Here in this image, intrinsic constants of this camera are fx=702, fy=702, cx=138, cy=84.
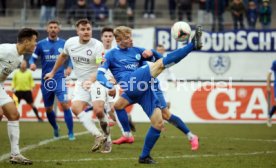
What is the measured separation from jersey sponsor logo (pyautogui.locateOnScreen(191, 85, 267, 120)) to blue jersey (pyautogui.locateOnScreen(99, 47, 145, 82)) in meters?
11.0

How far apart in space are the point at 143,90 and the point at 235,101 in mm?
13133

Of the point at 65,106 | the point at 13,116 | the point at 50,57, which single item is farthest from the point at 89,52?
the point at 13,116

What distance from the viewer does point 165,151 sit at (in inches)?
537

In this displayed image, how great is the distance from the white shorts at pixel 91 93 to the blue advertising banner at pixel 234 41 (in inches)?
413

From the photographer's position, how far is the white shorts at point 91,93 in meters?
14.3

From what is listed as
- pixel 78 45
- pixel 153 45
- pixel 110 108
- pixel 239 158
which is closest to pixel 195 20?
pixel 153 45

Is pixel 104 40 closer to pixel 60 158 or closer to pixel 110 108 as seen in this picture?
pixel 110 108

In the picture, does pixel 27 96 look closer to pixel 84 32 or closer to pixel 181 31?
pixel 84 32

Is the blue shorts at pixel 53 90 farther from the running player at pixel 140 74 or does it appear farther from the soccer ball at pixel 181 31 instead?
the soccer ball at pixel 181 31

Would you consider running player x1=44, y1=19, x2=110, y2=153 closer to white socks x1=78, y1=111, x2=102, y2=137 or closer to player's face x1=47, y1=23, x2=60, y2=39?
white socks x1=78, y1=111, x2=102, y2=137

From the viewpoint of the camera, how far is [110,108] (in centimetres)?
1722

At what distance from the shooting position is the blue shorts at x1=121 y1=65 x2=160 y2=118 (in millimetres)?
11398

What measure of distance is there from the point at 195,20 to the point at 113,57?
46.1 feet

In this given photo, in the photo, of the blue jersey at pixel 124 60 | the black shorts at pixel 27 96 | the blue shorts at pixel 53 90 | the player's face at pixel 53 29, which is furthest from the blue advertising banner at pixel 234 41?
the blue jersey at pixel 124 60
